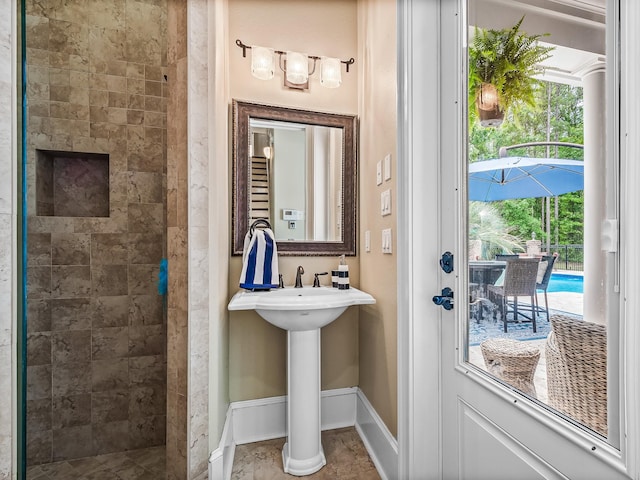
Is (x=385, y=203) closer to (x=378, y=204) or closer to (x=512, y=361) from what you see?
(x=378, y=204)

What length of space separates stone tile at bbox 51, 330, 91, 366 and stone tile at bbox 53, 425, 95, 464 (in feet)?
1.20

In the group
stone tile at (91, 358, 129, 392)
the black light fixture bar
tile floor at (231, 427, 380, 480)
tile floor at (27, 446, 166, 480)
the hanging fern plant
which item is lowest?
tile floor at (27, 446, 166, 480)

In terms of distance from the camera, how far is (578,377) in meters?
0.65

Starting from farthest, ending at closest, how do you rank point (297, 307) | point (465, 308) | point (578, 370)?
1. point (297, 307)
2. point (465, 308)
3. point (578, 370)

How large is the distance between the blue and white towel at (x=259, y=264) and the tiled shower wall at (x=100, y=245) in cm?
56

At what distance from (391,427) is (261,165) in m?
1.53

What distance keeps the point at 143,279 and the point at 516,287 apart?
5.95 feet

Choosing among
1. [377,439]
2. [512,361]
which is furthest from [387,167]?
[377,439]

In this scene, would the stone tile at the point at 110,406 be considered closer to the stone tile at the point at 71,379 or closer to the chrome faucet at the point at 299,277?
the stone tile at the point at 71,379

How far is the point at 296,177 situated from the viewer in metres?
1.81

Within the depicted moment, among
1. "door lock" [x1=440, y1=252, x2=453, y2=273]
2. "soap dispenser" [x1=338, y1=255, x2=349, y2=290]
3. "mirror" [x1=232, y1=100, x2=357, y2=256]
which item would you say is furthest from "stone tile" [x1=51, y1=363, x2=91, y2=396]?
"door lock" [x1=440, y1=252, x2=453, y2=273]

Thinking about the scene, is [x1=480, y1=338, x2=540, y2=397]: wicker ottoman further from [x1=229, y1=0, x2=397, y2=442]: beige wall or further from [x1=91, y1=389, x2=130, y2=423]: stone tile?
[x1=91, y1=389, x2=130, y2=423]: stone tile

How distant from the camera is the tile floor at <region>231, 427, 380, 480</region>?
4.67ft

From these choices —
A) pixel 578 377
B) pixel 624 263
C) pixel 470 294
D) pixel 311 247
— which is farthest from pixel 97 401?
pixel 624 263
